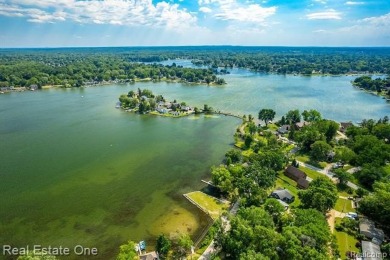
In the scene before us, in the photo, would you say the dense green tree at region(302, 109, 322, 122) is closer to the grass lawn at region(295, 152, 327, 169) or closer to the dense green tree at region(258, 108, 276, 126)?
the dense green tree at region(258, 108, 276, 126)

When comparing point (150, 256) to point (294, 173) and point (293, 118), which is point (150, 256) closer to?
point (294, 173)

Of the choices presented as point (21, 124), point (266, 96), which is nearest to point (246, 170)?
point (21, 124)

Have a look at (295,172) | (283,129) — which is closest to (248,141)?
(283,129)

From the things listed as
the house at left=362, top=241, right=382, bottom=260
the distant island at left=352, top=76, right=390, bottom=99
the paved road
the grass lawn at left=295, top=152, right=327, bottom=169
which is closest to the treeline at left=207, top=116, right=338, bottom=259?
the house at left=362, top=241, right=382, bottom=260

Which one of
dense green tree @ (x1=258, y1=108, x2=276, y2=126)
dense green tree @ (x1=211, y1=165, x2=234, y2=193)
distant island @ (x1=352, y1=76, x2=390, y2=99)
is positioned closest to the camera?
dense green tree @ (x1=211, y1=165, x2=234, y2=193)

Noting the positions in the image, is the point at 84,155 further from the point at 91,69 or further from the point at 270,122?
the point at 91,69

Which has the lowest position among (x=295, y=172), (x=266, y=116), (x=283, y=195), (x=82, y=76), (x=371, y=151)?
(x=283, y=195)

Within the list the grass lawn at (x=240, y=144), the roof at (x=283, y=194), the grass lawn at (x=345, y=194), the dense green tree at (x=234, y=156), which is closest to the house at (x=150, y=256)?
the roof at (x=283, y=194)
